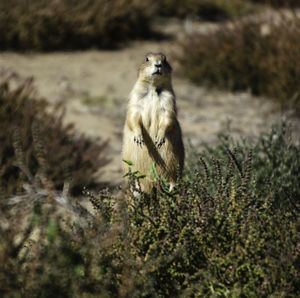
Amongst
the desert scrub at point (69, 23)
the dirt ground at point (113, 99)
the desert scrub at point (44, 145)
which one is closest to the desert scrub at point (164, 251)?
the desert scrub at point (44, 145)

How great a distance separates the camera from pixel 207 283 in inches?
86.1

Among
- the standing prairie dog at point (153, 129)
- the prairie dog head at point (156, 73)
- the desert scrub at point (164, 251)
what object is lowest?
the desert scrub at point (164, 251)

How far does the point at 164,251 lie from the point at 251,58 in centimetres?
649

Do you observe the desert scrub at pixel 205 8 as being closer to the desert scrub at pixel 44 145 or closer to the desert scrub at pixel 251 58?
the desert scrub at pixel 251 58

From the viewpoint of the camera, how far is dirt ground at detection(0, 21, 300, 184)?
6586 mm

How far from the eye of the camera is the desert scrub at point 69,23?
32.1 ft

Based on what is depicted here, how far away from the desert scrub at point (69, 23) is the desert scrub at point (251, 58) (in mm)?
2274

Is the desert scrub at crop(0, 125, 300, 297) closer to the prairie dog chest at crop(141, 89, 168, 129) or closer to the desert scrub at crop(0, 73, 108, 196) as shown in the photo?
the prairie dog chest at crop(141, 89, 168, 129)

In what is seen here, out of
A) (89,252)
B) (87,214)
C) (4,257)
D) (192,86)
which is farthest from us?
(192,86)

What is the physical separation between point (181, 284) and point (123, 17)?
32.4 ft

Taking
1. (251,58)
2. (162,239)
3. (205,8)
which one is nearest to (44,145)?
(162,239)

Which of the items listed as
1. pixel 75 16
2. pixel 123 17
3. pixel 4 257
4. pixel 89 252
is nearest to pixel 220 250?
pixel 89 252

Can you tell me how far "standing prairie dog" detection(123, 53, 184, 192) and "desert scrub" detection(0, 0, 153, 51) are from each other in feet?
24.2

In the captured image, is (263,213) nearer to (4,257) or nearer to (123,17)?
(4,257)
